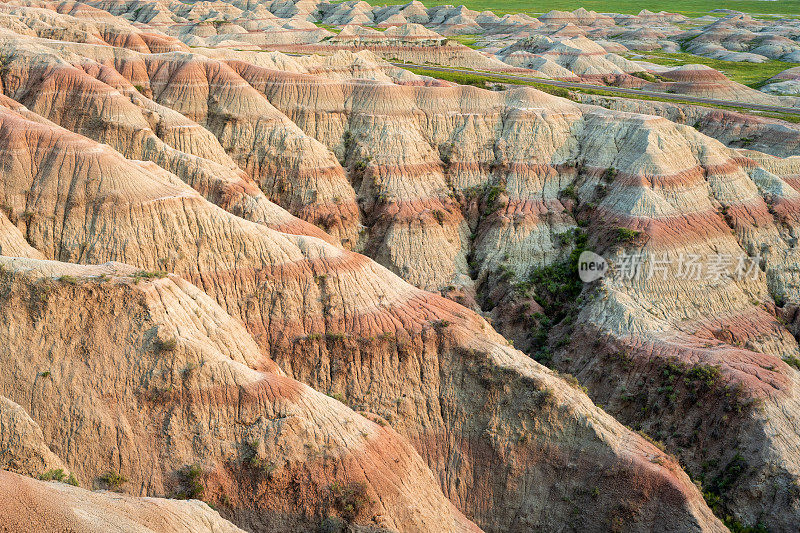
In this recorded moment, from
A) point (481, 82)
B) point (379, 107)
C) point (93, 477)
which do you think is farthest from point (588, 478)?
point (481, 82)

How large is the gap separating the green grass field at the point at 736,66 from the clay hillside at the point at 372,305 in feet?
163

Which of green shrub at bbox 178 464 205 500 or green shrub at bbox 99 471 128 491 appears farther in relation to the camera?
green shrub at bbox 178 464 205 500

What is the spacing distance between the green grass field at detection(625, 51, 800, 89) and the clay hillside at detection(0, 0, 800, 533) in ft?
163

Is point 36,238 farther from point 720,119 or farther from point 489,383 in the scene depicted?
point 720,119

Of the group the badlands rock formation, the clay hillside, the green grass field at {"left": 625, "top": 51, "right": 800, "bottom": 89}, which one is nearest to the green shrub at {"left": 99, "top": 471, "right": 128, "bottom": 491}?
the clay hillside

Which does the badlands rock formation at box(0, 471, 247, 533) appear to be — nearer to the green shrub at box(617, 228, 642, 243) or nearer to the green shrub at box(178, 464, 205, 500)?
the green shrub at box(178, 464, 205, 500)

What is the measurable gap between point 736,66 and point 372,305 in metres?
121

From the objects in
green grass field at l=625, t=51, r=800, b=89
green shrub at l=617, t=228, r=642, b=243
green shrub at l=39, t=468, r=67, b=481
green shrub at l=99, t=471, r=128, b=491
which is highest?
green grass field at l=625, t=51, r=800, b=89

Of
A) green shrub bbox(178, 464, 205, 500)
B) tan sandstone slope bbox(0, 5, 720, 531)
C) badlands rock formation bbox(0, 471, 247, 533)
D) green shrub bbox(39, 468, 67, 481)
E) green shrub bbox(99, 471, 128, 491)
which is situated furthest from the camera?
tan sandstone slope bbox(0, 5, 720, 531)

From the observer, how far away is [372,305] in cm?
3659

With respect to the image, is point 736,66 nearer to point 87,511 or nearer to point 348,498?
point 348,498

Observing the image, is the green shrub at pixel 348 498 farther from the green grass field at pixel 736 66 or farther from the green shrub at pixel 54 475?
the green grass field at pixel 736 66

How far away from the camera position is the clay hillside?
86.5 feet

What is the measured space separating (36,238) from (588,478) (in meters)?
30.4
